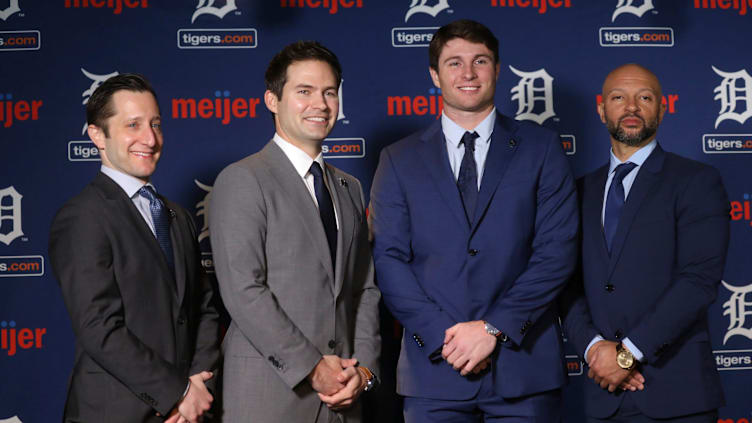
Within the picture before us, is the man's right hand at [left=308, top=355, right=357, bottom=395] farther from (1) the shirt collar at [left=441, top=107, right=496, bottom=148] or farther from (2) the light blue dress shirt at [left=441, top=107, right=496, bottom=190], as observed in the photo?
(1) the shirt collar at [left=441, top=107, right=496, bottom=148]

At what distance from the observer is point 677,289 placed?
91.4 inches

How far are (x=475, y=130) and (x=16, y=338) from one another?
2436mm

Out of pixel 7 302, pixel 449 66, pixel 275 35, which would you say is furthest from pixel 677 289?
pixel 7 302

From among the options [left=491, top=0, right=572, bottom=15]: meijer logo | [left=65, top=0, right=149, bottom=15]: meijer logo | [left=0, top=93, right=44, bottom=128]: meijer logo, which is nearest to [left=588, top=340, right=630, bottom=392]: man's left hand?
[left=491, top=0, right=572, bottom=15]: meijer logo

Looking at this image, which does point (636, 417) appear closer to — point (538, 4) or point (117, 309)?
point (117, 309)

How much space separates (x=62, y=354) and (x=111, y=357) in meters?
1.69

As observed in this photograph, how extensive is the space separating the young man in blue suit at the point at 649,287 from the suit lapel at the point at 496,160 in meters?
0.41

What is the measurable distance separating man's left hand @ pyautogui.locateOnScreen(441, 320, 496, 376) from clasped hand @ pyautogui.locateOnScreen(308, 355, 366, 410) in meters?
0.29

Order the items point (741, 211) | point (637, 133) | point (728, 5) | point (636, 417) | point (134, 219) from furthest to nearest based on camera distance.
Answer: point (728, 5) < point (741, 211) < point (637, 133) < point (636, 417) < point (134, 219)

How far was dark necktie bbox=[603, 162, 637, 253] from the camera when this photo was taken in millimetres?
2479

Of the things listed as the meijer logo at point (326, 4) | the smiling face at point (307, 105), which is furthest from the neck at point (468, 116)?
the meijer logo at point (326, 4)

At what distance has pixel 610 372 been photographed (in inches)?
91.2

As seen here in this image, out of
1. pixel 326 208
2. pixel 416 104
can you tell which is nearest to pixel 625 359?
pixel 326 208

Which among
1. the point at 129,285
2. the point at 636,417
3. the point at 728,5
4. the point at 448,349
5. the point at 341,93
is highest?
the point at 728,5
